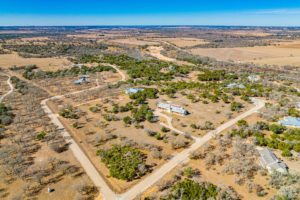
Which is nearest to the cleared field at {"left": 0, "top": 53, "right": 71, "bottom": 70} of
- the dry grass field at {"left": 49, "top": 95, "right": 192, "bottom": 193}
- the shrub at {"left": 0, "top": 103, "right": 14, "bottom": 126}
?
the shrub at {"left": 0, "top": 103, "right": 14, "bottom": 126}

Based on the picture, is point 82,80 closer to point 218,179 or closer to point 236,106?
point 236,106

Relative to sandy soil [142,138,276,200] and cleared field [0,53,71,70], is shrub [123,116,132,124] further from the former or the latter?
cleared field [0,53,71,70]

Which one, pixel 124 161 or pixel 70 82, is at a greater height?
pixel 70 82

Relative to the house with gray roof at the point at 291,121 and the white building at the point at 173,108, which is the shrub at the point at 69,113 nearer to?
the white building at the point at 173,108

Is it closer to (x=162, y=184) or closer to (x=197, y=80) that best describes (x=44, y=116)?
(x=162, y=184)

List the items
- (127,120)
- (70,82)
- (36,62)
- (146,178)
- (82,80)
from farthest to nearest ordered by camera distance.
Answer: (36,62) → (70,82) → (82,80) → (127,120) → (146,178)

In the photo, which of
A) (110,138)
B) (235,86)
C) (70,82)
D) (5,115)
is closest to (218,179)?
(110,138)
